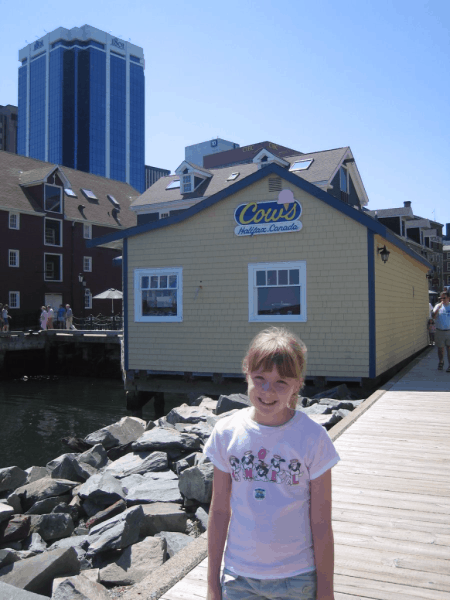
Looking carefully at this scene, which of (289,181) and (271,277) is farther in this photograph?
(271,277)

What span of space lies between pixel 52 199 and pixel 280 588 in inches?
1520

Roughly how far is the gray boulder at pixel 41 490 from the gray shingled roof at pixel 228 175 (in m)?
22.5

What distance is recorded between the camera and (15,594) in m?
3.66

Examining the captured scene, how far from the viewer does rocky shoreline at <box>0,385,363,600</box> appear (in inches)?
169

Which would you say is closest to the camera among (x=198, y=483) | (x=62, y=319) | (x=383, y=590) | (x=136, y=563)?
(x=383, y=590)

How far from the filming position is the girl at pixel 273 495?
198cm

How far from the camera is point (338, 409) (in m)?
8.77

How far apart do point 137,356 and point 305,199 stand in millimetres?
5380

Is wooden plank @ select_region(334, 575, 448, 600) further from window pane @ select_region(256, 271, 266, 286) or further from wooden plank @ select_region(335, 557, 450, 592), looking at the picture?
window pane @ select_region(256, 271, 266, 286)

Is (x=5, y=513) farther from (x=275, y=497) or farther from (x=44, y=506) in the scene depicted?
(x=275, y=497)

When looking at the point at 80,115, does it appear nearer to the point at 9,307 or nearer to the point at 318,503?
the point at 9,307

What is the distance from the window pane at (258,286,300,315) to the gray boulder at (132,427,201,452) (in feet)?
16.3

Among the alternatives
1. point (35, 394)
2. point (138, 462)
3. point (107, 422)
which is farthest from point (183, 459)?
point (35, 394)

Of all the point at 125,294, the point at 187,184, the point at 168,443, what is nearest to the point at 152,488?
the point at 168,443
